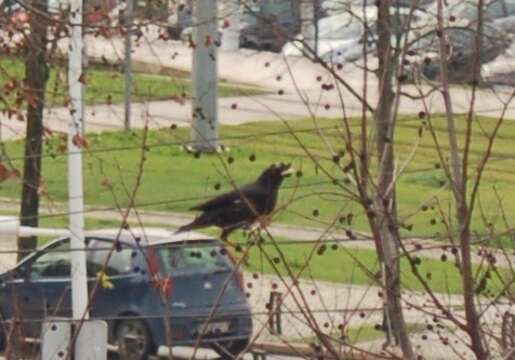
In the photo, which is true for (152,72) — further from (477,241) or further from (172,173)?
(477,241)

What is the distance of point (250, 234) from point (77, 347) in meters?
1.52

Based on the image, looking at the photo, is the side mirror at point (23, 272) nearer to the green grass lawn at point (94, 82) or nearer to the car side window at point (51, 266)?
the car side window at point (51, 266)

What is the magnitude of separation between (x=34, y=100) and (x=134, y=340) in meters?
8.14

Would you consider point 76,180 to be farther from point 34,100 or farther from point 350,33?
point 34,100

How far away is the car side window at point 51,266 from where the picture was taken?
16.2m

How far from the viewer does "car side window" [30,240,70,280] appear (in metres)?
16.2

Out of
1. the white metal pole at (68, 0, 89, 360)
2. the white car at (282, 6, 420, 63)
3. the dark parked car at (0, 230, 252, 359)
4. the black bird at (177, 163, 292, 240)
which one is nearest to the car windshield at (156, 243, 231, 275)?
the dark parked car at (0, 230, 252, 359)

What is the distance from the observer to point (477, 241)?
6.05 metres

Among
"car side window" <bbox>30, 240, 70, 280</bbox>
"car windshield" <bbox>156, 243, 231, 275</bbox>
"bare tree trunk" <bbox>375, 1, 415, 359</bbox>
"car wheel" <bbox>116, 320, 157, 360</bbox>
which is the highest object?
"bare tree trunk" <bbox>375, 1, 415, 359</bbox>

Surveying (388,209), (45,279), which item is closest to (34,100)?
(388,209)

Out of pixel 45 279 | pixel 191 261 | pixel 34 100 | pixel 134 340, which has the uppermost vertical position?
pixel 34 100

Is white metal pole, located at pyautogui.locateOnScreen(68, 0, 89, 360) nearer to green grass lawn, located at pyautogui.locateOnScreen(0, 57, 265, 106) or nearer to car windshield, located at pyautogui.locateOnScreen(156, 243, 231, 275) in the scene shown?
green grass lawn, located at pyautogui.locateOnScreen(0, 57, 265, 106)

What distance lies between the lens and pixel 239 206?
27.8 feet

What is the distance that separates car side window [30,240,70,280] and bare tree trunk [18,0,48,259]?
0.22 meters
